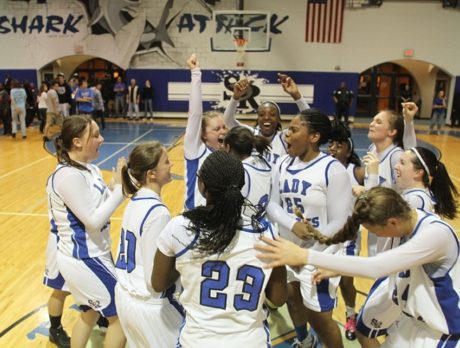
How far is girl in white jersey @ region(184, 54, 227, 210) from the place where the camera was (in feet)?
10.9

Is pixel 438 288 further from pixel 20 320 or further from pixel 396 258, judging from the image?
pixel 20 320

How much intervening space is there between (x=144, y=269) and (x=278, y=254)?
0.88m

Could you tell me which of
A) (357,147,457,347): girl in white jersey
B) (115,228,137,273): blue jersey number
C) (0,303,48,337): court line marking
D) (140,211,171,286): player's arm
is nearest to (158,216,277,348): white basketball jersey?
(140,211,171,286): player's arm

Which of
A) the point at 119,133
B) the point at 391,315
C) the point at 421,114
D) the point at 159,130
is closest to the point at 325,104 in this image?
the point at 421,114

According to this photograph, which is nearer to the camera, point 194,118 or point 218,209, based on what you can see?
point 218,209

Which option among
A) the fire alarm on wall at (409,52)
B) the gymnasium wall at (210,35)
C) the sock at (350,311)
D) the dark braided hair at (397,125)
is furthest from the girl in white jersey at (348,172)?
the fire alarm on wall at (409,52)

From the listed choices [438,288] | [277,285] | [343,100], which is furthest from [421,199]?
[343,100]

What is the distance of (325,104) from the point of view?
1962cm

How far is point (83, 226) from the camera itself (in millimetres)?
3018

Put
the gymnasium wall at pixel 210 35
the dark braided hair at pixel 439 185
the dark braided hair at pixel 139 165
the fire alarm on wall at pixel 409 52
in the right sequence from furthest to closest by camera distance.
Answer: the fire alarm on wall at pixel 409 52 → the gymnasium wall at pixel 210 35 → the dark braided hair at pixel 439 185 → the dark braided hair at pixel 139 165

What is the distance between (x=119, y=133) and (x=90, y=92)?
1928mm

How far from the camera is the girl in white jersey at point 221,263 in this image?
1927 mm

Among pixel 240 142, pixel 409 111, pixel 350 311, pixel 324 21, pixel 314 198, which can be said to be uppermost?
pixel 324 21

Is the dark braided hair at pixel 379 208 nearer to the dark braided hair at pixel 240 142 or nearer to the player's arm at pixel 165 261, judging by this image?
the player's arm at pixel 165 261
